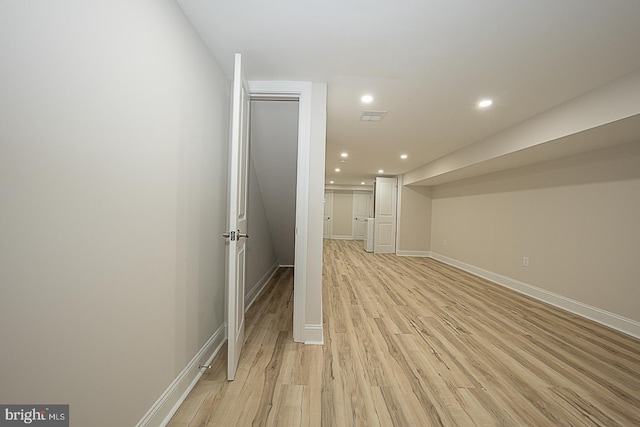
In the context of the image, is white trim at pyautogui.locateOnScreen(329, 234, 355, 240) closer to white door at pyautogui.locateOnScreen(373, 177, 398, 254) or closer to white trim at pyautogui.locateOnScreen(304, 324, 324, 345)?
white door at pyautogui.locateOnScreen(373, 177, 398, 254)

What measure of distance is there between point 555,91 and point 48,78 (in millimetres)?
3331

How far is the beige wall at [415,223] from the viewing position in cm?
708

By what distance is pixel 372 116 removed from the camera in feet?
10.0

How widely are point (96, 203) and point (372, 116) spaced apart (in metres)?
2.77

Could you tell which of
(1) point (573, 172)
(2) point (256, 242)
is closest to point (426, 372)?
(2) point (256, 242)

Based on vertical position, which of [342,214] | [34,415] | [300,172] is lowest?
[34,415]

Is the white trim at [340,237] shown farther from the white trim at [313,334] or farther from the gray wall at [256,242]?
the white trim at [313,334]

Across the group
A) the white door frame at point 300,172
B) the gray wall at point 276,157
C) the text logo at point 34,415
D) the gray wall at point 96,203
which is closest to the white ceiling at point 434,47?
the white door frame at point 300,172

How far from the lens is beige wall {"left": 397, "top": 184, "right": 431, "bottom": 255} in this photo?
7.08 meters

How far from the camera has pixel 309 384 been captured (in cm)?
172

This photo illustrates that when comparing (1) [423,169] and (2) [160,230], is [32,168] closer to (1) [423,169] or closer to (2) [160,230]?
(2) [160,230]

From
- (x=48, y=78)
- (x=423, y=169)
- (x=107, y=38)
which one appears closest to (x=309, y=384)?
(x=48, y=78)

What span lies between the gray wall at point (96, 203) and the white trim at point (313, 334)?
98 cm

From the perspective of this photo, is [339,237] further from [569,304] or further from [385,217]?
[569,304]
